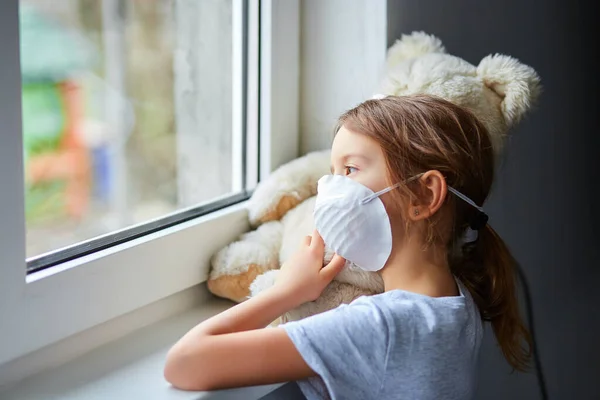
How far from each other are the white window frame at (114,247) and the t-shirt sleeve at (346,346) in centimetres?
26

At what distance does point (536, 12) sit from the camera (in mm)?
1379

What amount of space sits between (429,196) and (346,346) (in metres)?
0.19

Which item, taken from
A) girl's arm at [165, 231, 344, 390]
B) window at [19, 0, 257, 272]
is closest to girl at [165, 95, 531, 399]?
girl's arm at [165, 231, 344, 390]

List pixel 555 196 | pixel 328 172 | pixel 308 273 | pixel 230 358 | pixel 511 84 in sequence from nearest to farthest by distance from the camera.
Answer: pixel 230 358
pixel 308 273
pixel 511 84
pixel 328 172
pixel 555 196

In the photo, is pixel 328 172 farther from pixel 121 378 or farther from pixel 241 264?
pixel 121 378

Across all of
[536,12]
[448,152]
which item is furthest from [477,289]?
[536,12]

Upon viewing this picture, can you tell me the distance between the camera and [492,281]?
3.22 feet

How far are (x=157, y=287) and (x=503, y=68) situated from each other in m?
0.53

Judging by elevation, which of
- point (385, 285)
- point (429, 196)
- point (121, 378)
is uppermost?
point (429, 196)

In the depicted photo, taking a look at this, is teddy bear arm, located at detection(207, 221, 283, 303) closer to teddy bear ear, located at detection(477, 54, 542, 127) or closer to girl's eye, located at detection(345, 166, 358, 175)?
girl's eye, located at detection(345, 166, 358, 175)

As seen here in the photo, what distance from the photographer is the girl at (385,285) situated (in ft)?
2.63

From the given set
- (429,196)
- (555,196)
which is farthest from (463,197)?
(555,196)

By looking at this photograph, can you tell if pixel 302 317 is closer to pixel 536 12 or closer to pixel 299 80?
pixel 299 80

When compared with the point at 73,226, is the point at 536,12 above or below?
above
